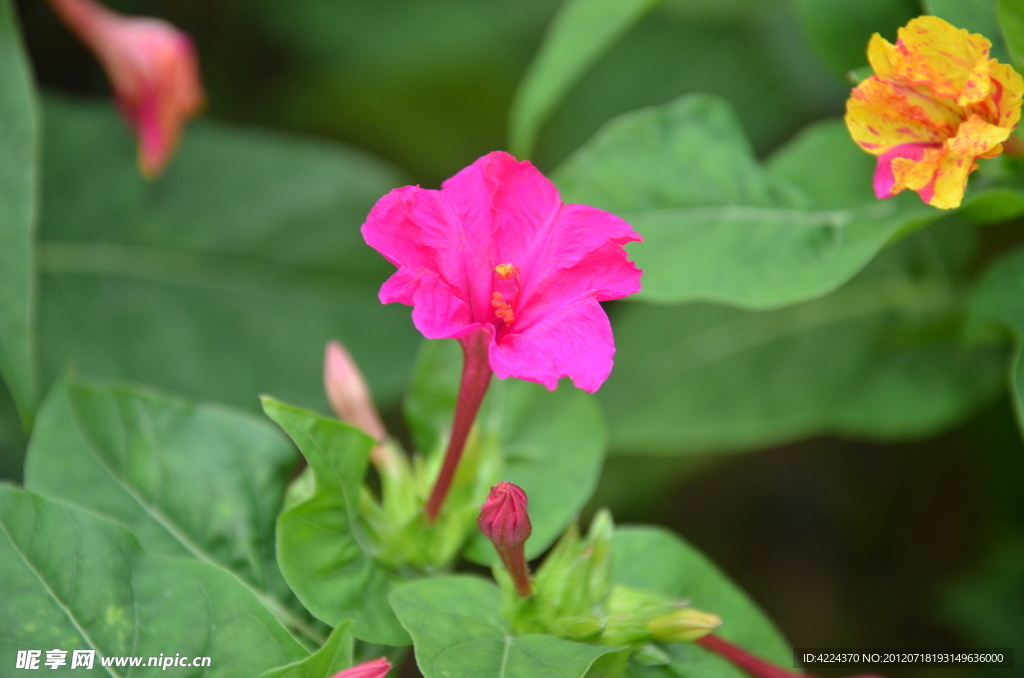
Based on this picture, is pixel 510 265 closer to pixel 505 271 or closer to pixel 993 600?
pixel 505 271

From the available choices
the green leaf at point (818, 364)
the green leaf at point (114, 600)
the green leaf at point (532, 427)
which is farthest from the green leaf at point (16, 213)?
the green leaf at point (818, 364)

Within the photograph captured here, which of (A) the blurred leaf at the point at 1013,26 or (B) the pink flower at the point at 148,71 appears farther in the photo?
(B) the pink flower at the point at 148,71

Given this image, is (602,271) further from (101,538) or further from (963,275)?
(963,275)

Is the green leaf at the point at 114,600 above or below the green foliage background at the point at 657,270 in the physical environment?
below

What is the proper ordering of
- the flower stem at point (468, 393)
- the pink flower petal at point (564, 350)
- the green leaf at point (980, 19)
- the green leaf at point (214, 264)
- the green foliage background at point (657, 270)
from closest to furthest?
the pink flower petal at point (564, 350)
the flower stem at point (468, 393)
the green leaf at point (980, 19)
the green foliage background at point (657, 270)
the green leaf at point (214, 264)

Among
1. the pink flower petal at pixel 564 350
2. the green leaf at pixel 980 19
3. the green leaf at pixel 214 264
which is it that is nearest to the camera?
the pink flower petal at pixel 564 350

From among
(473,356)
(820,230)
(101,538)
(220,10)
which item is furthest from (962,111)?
(220,10)

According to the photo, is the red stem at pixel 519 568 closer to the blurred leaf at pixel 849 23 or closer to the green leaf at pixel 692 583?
the green leaf at pixel 692 583
